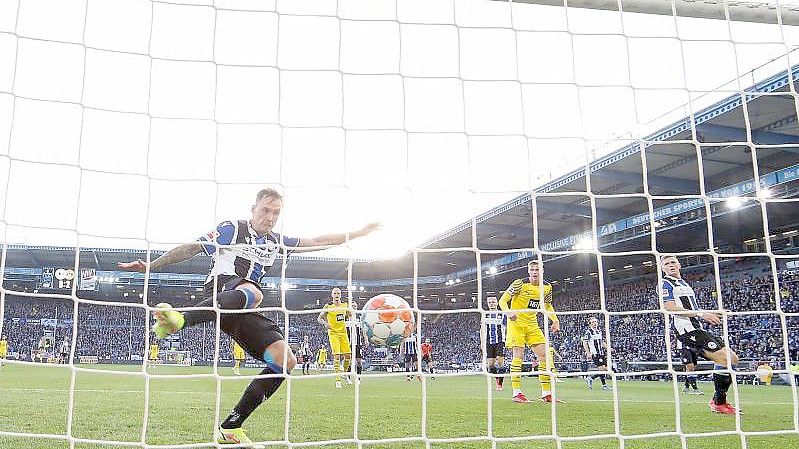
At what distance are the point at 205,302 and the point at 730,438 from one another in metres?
3.65

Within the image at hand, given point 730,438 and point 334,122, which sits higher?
point 334,122

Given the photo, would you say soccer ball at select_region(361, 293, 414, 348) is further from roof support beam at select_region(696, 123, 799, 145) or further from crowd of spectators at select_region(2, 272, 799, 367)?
roof support beam at select_region(696, 123, 799, 145)

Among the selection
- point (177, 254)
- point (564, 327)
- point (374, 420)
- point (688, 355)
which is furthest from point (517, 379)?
point (564, 327)

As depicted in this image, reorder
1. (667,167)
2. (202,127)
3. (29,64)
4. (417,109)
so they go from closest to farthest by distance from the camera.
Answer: (29,64), (202,127), (417,109), (667,167)

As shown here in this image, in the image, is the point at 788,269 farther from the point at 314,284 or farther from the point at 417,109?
the point at 314,284

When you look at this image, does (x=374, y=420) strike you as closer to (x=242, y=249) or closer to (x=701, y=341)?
(x=242, y=249)

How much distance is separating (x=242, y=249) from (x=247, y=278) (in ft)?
0.57

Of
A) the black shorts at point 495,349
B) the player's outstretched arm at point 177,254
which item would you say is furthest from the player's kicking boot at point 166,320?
the black shorts at point 495,349

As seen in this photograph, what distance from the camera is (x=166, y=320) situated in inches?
131

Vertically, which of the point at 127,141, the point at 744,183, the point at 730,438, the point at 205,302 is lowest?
the point at 730,438

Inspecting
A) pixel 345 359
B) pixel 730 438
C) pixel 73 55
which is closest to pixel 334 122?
pixel 73 55

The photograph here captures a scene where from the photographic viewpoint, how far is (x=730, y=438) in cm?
456

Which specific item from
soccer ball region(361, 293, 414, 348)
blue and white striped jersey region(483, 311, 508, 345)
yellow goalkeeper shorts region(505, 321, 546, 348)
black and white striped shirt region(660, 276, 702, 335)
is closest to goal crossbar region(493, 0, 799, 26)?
black and white striped shirt region(660, 276, 702, 335)

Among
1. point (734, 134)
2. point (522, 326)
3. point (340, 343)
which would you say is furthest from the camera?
point (734, 134)
